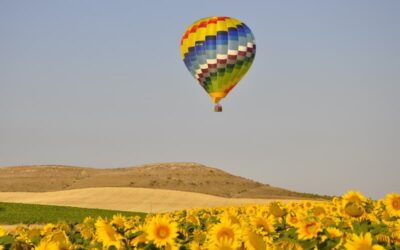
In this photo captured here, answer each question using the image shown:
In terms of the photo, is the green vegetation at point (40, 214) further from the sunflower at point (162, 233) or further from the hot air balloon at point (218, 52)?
the sunflower at point (162, 233)

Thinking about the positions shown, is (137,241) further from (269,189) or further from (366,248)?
(269,189)

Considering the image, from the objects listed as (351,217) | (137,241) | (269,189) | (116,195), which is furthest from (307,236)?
(269,189)

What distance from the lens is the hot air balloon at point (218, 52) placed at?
50.6 meters

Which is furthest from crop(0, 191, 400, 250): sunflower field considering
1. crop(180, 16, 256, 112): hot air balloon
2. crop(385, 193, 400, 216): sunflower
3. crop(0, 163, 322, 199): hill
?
crop(0, 163, 322, 199): hill

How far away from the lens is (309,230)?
20.7 feet

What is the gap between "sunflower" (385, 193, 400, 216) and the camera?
884cm

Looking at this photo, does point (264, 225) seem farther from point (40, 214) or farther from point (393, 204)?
point (40, 214)

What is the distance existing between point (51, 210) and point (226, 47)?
1673 centimetres

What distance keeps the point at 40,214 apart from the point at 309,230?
119 feet

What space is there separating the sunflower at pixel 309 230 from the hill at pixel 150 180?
2340 inches

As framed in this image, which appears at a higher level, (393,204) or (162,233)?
(393,204)

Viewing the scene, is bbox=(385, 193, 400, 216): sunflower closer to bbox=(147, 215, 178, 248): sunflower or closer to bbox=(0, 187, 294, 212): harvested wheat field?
bbox=(147, 215, 178, 248): sunflower

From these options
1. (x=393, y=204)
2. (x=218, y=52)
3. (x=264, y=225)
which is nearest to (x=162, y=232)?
(x=264, y=225)

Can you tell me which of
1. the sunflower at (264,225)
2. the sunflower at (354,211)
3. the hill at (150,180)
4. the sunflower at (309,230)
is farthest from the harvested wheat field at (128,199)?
the sunflower at (309,230)
